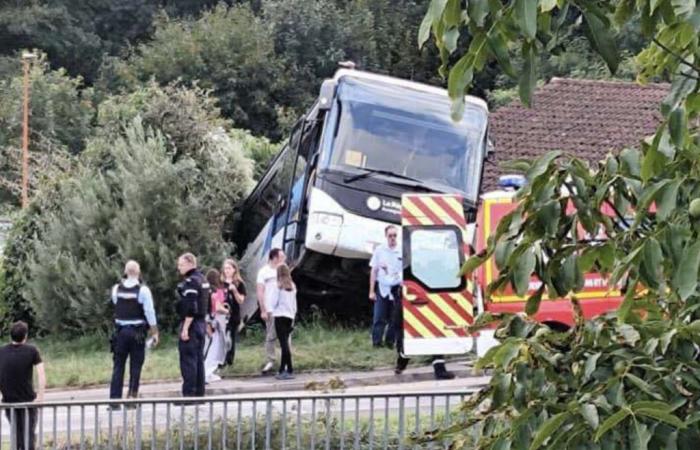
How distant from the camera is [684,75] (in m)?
4.01

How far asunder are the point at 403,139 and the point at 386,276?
111 inches

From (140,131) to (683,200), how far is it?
19892 mm

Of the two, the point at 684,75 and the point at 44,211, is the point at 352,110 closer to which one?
the point at 44,211

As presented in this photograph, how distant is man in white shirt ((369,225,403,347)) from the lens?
1836 centimetres

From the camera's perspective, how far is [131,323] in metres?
14.5

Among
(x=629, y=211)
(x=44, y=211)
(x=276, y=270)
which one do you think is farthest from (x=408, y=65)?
(x=629, y=211)

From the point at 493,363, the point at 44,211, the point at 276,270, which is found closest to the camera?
the point at 493,363

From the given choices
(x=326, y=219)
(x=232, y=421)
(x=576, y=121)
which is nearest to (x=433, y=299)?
(x=326, y=219)

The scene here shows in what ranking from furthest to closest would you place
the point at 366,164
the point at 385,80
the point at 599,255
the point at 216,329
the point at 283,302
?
the point at 385,80 < the point at 366,164 < the point at 283,302 < the point at 216,329 < the point at 599,255

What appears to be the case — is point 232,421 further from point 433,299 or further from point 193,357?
point 433,299

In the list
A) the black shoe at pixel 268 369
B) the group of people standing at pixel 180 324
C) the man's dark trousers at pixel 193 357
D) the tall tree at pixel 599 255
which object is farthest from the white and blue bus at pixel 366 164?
the tall tree at pixel 599 255

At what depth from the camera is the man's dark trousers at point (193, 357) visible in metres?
14.8

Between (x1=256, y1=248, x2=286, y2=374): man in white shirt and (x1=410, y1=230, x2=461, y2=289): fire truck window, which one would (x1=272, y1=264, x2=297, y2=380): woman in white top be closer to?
(x1=256, y1=248, x2=286, y2=374): man in white shirt

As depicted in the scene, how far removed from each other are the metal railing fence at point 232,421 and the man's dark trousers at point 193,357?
4001 millimetres
